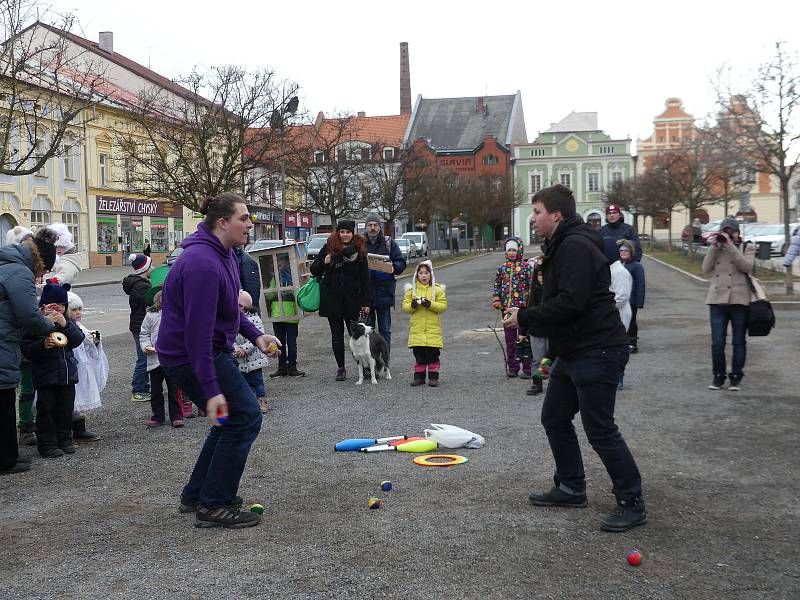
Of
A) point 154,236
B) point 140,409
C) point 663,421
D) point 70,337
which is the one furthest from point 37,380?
point 154,236

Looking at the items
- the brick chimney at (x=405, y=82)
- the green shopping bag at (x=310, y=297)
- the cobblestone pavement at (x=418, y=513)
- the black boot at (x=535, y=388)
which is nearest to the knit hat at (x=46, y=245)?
the cobblestone pavement at (x=418, y=513)

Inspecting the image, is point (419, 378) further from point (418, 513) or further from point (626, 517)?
point (626, 517)

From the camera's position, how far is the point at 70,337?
7.57m

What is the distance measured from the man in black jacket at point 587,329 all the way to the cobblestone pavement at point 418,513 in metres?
0.33

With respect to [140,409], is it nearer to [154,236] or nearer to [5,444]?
[5,444]

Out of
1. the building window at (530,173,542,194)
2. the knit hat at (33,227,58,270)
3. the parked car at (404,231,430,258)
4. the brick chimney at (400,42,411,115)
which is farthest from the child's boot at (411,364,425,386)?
the brick chimney at (400,42,411,115)

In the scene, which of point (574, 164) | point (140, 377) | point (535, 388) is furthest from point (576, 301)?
point (574, 164)

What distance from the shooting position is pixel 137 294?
9.68 metres

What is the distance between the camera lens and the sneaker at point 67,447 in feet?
24.8

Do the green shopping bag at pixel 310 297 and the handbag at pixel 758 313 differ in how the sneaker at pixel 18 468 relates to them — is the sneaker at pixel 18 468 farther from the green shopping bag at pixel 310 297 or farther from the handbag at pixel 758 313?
the handbag at pixel 758 313

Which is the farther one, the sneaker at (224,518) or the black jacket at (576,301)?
the sneaker at (224,518)

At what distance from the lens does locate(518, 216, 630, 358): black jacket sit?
5113mm

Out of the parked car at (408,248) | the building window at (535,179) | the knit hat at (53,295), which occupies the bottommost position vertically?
the knit hat at (53,295)

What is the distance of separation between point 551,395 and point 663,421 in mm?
3190
